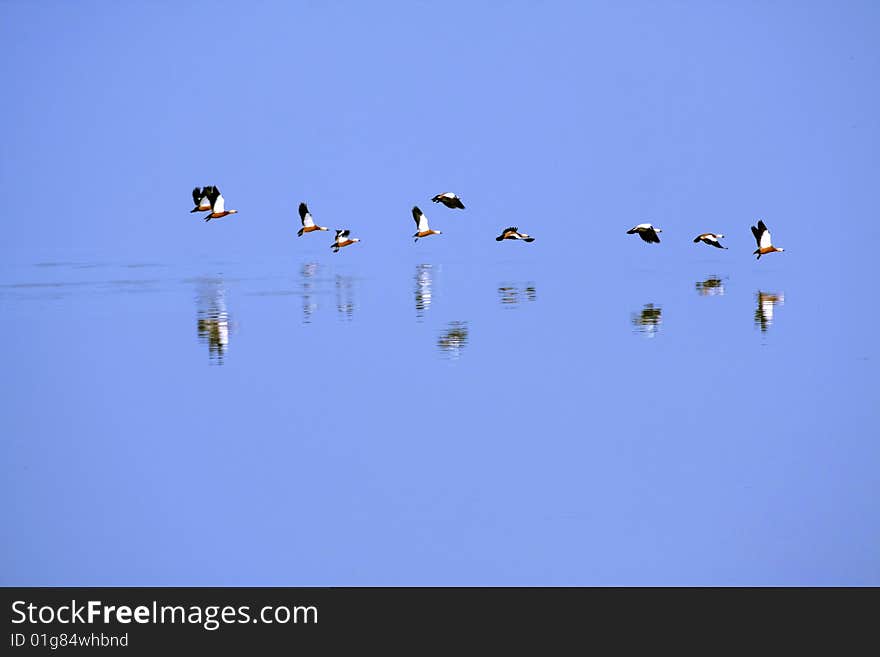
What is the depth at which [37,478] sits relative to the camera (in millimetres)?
19188

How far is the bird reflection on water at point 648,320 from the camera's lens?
107 feet

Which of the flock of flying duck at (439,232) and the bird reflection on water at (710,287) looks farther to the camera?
the bird reflection on water at (710,287)

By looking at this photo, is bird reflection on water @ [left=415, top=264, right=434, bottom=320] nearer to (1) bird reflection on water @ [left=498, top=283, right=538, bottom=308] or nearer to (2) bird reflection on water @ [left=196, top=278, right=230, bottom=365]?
(1) bird reflection on water @ [left=498, top=283, right=538, bottom=308]

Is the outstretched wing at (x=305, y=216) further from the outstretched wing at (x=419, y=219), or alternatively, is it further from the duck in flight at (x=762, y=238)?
the duck in flight at (x=762, y=238)

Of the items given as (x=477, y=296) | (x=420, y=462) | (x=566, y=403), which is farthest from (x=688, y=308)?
(x=420, y=462)

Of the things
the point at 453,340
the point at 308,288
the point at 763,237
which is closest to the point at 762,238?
the point at 763,237

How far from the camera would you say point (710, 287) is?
44594mm

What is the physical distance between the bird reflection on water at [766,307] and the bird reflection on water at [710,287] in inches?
49.4

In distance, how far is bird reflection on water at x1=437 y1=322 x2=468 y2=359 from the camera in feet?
95.8

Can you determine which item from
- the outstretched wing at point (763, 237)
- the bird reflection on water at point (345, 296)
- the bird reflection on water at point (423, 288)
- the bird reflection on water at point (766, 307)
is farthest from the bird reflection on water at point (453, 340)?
the outstretched wing at point (763, 237)

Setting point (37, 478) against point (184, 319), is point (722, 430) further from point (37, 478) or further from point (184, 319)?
point (184, 319)

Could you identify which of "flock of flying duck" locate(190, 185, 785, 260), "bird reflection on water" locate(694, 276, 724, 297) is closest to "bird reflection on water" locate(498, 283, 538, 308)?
"flock of flying duck" locate(190, 185, 785, 260)

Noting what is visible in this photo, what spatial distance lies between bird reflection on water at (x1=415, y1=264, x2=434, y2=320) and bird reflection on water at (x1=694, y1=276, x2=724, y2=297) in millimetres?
8088

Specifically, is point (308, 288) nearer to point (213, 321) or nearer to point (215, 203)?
point (215, 203)
